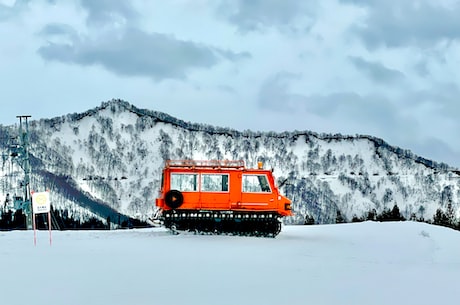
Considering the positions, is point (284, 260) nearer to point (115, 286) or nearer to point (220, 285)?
point (220, 285)

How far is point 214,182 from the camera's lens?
25.9 m

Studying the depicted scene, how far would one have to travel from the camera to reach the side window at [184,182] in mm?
25781

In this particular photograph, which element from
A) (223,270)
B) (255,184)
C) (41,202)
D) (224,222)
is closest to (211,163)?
(255,184)

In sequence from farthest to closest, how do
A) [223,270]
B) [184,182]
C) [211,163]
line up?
[211,163] → [184,182] → [223,270]

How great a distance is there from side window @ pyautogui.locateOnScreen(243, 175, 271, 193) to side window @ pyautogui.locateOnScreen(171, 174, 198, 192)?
1977mm

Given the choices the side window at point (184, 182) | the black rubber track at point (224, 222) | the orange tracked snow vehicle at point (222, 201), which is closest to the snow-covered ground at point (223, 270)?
the black rubber track at point (224, 222)

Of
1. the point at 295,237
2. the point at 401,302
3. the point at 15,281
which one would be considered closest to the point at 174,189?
the point at 295,237

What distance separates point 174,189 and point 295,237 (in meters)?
5.08

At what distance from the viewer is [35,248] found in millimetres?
19812

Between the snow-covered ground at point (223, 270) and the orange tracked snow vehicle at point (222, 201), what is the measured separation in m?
1.04

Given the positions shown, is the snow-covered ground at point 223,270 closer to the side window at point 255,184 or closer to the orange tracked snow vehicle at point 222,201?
the orange tracked snow vehicle at point 222,201

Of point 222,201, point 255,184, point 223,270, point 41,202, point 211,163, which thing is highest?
point 211,163

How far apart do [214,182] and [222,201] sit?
0.83 metres

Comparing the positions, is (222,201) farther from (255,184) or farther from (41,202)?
(41,202)
